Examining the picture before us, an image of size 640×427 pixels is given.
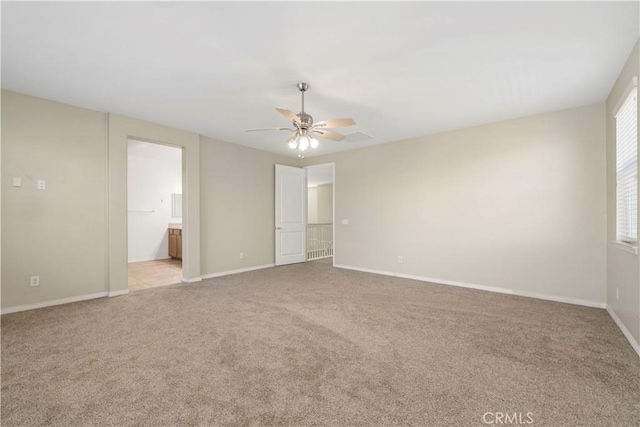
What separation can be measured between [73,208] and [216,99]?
7.98 feet

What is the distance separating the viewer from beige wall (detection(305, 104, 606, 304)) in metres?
3.66

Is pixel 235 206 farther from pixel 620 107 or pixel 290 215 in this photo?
pixel 620 107

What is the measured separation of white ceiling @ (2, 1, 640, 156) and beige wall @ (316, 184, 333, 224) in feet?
27.1

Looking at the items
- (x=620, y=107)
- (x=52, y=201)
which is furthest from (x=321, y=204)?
(x=620, y=107)

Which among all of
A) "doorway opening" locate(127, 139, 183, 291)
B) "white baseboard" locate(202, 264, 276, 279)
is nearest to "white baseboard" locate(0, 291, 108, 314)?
"white baseboard" locate(202, 264, 276, 279)

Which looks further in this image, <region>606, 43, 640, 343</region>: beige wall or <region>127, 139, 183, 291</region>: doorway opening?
<region>127, 139, 183, 291</region>: doorway opening

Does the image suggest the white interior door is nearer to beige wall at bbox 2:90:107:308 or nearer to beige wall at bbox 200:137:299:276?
beige wall at bbox 200:137:299:276

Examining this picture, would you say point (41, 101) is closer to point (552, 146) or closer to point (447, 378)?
point (447, 378)

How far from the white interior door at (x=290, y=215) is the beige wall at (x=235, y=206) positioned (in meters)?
0.16

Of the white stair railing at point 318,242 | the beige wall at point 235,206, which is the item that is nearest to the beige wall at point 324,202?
the white stair railing at point 318,242

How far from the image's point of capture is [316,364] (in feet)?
7.19

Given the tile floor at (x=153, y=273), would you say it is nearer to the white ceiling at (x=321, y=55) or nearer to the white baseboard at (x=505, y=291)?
the white ceiling at (x=321, y=55)

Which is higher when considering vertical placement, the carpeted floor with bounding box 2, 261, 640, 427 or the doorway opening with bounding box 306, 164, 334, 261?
the doorway opening with bounding box 306, 164, 334, 261

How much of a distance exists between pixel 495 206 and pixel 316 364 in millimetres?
3677
